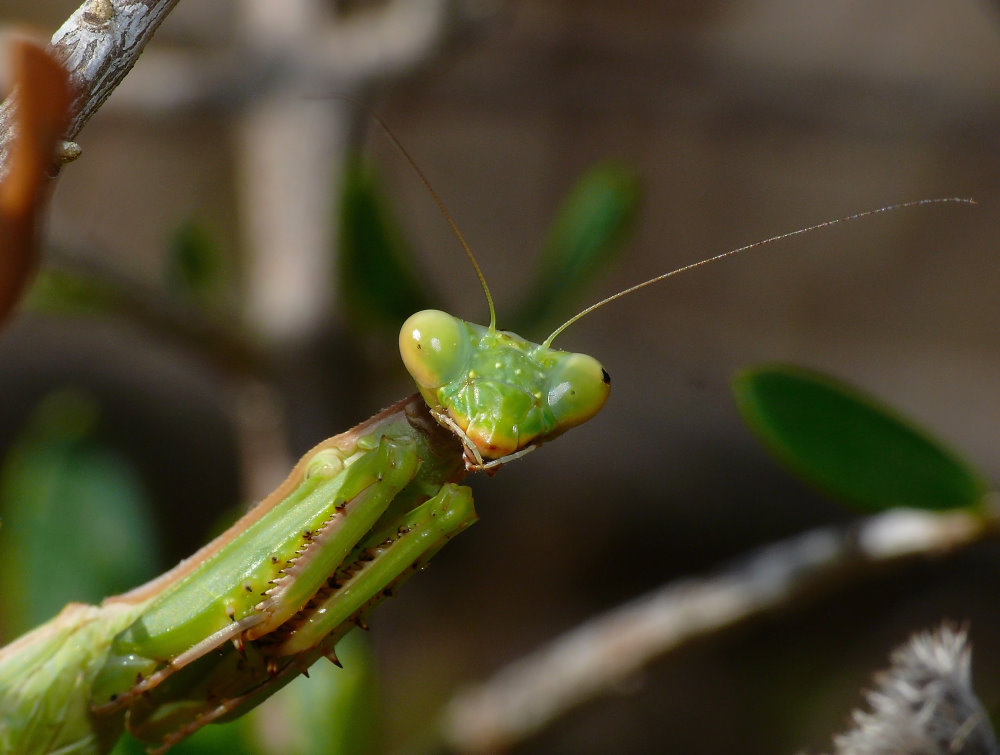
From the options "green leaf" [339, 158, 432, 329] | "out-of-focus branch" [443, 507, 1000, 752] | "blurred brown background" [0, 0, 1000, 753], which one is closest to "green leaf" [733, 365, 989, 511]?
"out-of-focus branch" [443, 507, 1000, 752]

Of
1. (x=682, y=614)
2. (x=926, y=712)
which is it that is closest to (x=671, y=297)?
(x=682, y=614)

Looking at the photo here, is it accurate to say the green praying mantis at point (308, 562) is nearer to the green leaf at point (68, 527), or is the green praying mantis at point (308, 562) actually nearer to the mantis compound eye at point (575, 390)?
the mantis compound eye at point (575, 390)

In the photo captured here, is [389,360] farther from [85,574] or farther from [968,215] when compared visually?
[968,215]

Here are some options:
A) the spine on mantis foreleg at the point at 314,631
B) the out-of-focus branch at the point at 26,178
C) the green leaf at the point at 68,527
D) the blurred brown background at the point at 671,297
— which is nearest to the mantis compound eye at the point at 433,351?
the spine on mantis foreleg at the point at 314,631

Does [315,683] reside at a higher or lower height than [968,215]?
higher

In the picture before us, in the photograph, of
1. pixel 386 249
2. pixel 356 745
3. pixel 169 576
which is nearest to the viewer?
pixel 169 576

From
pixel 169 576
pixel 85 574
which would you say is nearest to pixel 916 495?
pixel 169 576

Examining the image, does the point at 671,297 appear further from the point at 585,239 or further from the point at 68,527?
the point at 68,527
